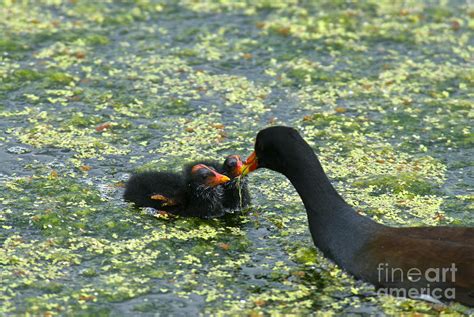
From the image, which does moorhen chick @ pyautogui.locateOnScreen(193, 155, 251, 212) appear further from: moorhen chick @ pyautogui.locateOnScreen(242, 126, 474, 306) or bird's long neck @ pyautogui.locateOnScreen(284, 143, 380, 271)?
bird's long neck @ pyautogui.locateOnScreen(284, 143, 380, 271)

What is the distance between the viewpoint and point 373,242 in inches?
234

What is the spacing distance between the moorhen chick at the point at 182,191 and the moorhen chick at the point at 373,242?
344mm

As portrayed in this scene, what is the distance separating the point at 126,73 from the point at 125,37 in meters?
0.91

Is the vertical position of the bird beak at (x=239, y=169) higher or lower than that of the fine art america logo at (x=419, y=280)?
higher

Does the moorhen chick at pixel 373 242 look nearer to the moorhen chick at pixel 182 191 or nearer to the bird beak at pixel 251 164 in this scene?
the bird beak at pixel 251 164

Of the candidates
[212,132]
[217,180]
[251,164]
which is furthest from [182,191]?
[212,132]

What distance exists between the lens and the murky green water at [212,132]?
5.89 metres

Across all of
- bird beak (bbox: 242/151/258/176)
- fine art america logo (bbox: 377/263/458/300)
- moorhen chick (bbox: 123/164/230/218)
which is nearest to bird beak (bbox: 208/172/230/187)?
moorhen chick (bbox: 123/164/230/218)

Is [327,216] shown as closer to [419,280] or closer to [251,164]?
[251,164]

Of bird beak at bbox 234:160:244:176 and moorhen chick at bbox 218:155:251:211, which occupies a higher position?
bird beak at bbox 234:160:244:176

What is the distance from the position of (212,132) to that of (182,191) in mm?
1452

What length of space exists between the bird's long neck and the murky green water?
0.14 metres

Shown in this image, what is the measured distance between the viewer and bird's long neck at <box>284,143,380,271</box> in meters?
6.04

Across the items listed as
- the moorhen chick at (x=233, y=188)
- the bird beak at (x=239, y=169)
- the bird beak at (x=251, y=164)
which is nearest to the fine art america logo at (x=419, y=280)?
the bird beak at (x=251, y=164)
